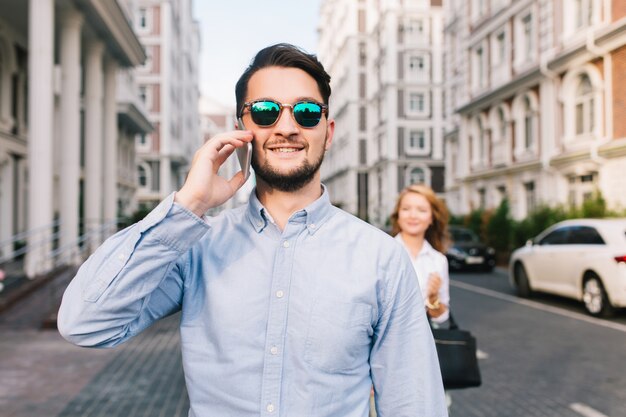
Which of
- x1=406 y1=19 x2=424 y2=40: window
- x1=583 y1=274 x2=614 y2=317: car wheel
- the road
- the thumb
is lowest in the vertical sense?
the road

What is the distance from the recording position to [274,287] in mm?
1588

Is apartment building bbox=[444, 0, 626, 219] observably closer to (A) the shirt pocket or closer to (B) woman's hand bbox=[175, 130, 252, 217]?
(A) the shirt pocket

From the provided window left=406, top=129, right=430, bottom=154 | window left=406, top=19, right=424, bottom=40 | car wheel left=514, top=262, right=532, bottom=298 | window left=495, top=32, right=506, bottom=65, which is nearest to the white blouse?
car wheel left=514, top=262, right=532, bottom=298

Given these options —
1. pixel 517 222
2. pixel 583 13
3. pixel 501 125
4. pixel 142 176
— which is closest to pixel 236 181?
pixel 517 222

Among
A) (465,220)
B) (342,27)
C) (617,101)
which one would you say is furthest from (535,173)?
(342,27)

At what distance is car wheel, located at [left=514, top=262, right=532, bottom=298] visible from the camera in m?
12.2

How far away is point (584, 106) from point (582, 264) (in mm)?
13088

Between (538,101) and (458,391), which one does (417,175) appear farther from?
(458,391)

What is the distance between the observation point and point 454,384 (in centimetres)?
336

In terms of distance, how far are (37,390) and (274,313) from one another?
495cm

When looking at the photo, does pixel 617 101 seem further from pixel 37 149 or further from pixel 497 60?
pixel 37 149

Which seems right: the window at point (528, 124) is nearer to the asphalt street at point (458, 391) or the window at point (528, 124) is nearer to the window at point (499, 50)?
the window at point (499, 50)

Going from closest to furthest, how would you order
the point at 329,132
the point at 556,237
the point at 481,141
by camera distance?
1. the point at 329,132
2. the point at 556,237
3. the point at 481,141

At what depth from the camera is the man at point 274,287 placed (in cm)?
150
